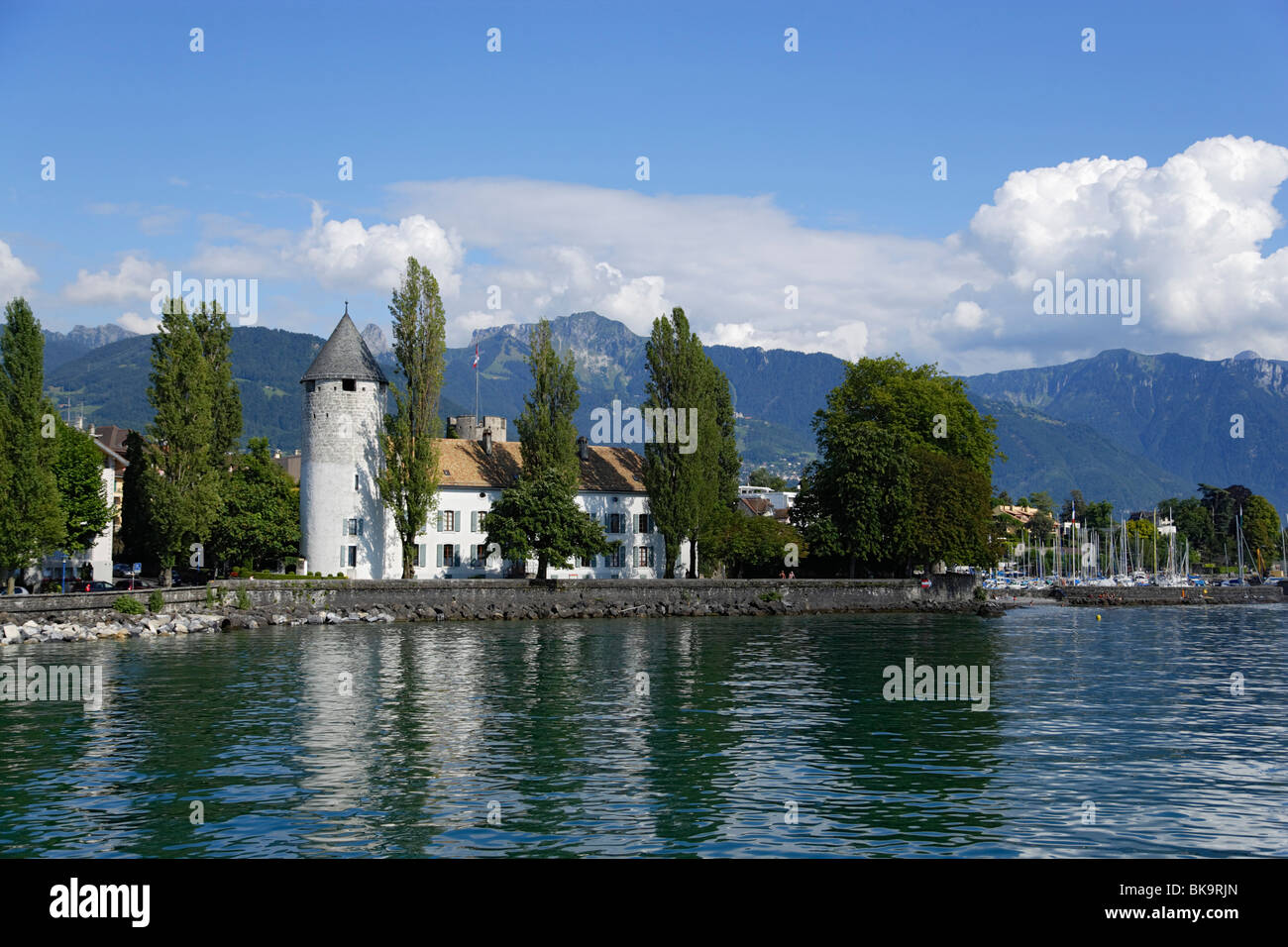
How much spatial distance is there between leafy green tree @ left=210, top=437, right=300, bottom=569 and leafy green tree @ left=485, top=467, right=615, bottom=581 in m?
13.9

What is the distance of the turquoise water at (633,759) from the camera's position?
17.4 metres

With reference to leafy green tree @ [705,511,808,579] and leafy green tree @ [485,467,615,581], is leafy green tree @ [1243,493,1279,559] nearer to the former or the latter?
leafy green tree @ [705,511,808,579]

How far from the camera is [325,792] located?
20344mm

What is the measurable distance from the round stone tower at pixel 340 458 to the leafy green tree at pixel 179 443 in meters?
9.09

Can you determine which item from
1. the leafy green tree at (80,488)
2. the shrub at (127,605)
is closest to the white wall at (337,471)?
the leafy green tree at (80,488)

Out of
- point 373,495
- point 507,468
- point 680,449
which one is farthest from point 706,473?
point 373,495

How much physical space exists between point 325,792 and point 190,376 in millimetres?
52752

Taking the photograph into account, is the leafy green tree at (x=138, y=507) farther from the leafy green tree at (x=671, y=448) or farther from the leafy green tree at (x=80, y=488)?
the leafy green tree at (x=671, y=448)

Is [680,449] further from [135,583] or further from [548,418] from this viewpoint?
[135,583]

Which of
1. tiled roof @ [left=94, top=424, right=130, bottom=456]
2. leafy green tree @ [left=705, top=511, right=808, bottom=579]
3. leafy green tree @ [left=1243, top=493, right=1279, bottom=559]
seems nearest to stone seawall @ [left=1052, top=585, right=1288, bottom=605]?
leafy green tree @ [left=705, top=511, right=808, bottom=579]

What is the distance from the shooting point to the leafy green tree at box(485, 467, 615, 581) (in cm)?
7388

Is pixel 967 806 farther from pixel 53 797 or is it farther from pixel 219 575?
pixel 219 575

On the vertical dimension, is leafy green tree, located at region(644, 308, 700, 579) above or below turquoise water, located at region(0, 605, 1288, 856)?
above
